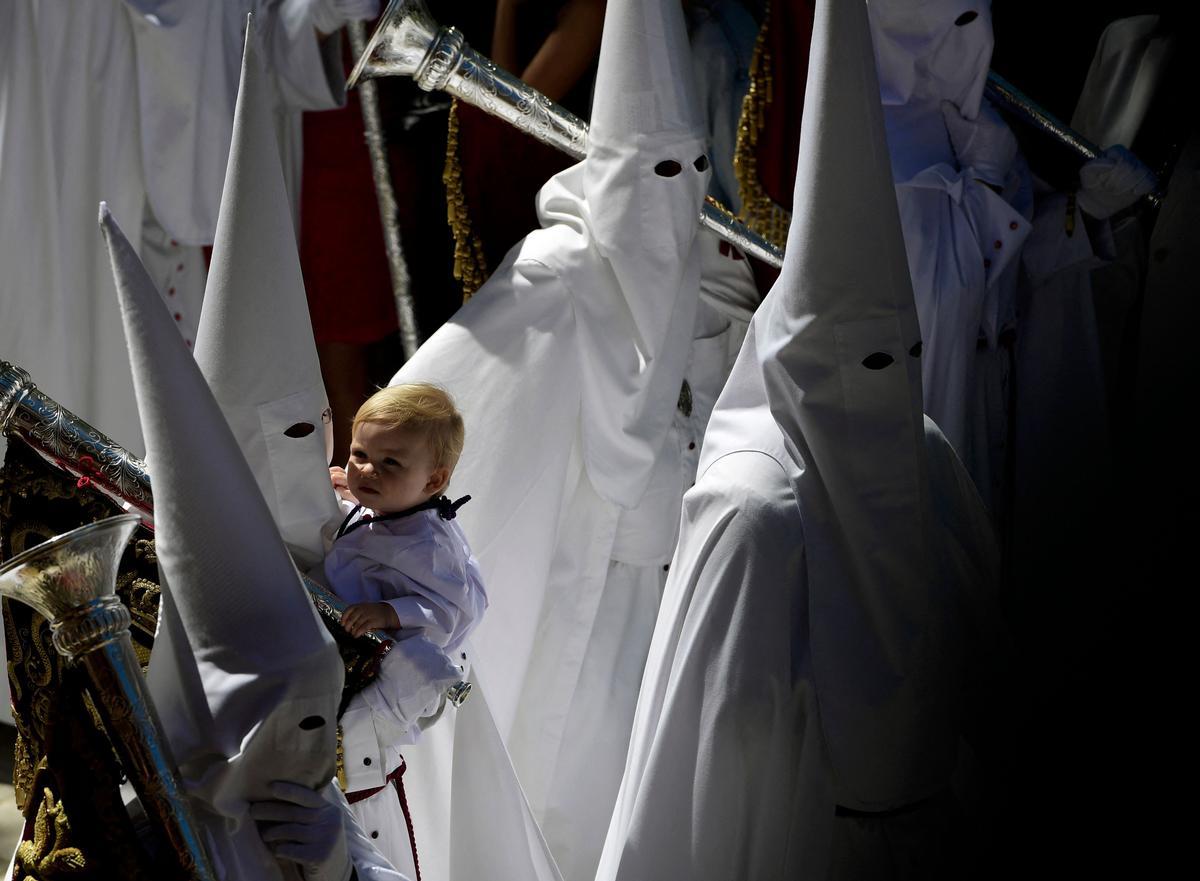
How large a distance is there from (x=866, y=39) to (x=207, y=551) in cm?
86

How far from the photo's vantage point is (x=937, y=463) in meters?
1.58

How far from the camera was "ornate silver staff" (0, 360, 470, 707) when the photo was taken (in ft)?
3.72

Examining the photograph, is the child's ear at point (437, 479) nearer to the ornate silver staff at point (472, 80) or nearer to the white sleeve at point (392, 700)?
the white sleeve at point (392, 700)

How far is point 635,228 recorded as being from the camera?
6.67ft

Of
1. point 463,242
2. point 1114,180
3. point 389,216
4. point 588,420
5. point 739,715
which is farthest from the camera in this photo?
point 389,216

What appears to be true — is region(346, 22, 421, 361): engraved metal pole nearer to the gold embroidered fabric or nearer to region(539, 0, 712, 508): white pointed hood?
region(539, 0, 712, 508): white pointed hood

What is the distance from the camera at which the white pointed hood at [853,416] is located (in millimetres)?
1344

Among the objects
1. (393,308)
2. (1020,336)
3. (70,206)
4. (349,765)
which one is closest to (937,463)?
(349,765)

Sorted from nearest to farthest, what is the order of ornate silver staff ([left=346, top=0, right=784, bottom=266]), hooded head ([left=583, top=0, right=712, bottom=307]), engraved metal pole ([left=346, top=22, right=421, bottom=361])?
hooded head ([left=583, top=0, right=712, bottom=307])
ornate silver staff ([left=346, top=0, right=784, bottom=266])
engraved metal pole ([left=346, top=22, right=421, bottom=361])

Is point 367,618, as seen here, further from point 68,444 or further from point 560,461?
point 560,461

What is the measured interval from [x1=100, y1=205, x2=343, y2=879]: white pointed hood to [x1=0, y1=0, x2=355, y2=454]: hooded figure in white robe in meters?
1.61

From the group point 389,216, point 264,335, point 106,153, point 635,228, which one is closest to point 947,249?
point 635,228

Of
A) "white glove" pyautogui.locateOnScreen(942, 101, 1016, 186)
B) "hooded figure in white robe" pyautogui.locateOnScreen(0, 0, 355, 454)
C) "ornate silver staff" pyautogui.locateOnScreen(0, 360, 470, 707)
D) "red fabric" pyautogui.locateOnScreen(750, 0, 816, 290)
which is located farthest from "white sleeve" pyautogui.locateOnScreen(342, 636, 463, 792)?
"white glove" pyautogui.locateOnScreen(942, 101, 1016, 186)

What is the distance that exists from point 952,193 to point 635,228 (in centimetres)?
81
